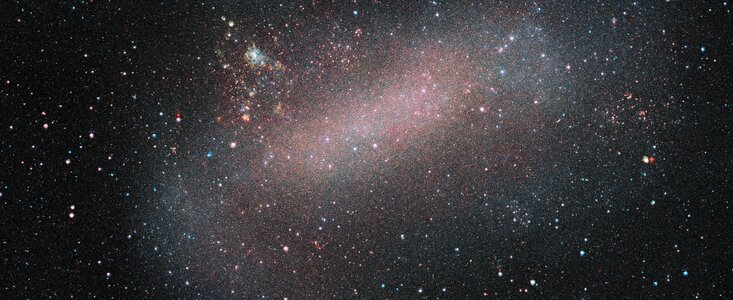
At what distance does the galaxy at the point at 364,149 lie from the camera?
566mm

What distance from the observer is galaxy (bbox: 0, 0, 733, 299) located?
566 mm

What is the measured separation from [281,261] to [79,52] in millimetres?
371

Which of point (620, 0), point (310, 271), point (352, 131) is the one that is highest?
point (620, 0)

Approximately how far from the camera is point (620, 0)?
573 millimetres

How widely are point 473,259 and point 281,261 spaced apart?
0.26 metres

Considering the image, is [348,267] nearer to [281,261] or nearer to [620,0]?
[281,261]

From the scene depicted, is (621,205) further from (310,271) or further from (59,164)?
(59,164)

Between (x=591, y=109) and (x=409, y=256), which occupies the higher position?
(x=591, y=109)

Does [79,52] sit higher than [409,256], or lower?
higher

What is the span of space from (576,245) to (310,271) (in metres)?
0.36

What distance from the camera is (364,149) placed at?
58 centimetres

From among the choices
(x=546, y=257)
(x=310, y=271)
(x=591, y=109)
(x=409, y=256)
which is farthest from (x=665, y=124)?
(x=310, y=271)

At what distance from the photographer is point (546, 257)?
23.3 inches

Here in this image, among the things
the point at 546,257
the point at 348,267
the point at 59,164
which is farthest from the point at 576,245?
the point at 59,164
